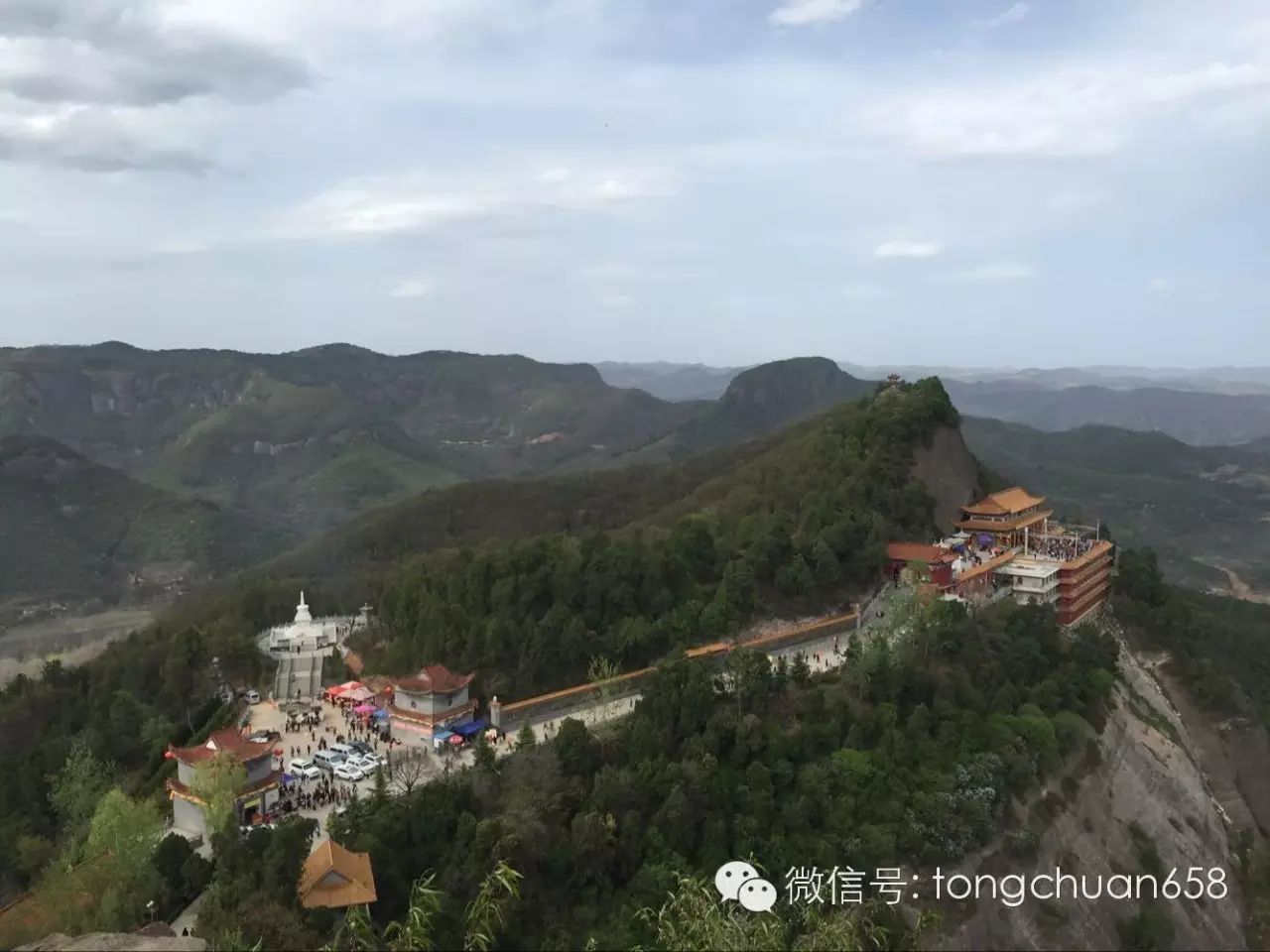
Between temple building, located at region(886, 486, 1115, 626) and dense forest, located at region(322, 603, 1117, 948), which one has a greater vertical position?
temple building, located at region(886, 486, 1115, 626)

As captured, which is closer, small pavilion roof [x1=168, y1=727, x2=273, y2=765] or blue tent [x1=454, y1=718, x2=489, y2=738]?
small pavilion roof [x1=168, y1=727, x2=273, y2=765]

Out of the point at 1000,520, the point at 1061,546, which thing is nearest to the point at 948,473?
the point at 1000,520

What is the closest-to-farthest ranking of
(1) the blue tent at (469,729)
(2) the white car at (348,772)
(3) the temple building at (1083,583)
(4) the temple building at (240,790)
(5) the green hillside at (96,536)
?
(4) the temple building at (240,790)
(2) the white car at (348,772)
(1) the blue tent at (469,729)
(3) the temple building at (1083,583)
(5) the green hillside at (96,536)

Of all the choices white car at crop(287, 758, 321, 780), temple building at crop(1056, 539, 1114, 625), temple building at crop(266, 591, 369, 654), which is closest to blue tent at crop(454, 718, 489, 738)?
white car at crop(287, 758, 321, 780)

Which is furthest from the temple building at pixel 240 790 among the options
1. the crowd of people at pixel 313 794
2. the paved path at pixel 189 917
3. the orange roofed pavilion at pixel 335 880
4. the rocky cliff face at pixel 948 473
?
the rocky cliff face at pixel 948 473

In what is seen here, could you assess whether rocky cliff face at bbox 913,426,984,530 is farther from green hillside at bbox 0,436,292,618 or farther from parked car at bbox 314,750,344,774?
green hillside at bbox 0,436,292,618

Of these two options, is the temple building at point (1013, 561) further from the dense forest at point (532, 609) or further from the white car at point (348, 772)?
the white car at point (348, 772)
